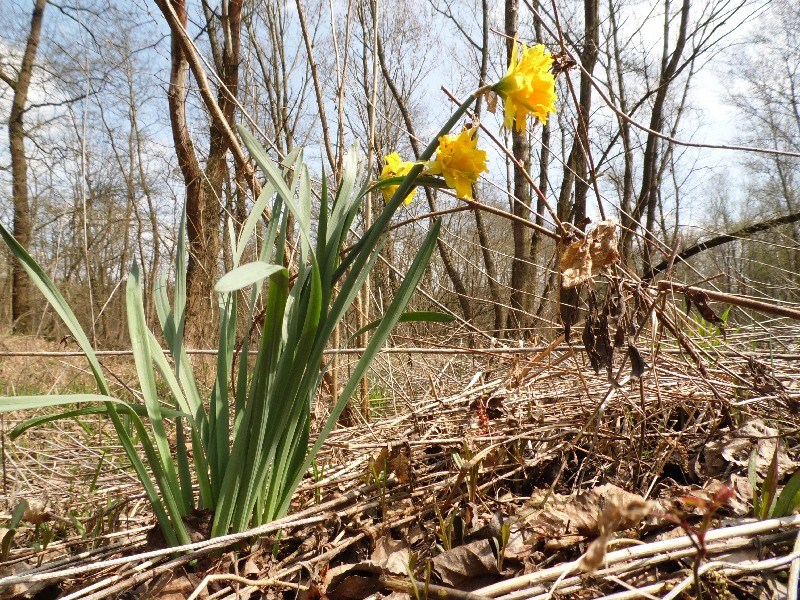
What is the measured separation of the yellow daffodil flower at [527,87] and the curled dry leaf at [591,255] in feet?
0.78

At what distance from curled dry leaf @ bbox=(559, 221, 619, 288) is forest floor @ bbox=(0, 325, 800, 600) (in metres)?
0.18

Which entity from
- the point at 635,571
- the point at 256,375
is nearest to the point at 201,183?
the point at 256,375

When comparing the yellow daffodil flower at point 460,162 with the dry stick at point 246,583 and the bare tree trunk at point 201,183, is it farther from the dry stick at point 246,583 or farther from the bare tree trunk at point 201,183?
the bare tree trunk at point 201,183

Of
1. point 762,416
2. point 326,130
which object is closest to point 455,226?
point 326,130

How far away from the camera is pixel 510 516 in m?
0.95

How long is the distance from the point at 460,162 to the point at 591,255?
31 centimetres

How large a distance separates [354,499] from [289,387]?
14.5 inches

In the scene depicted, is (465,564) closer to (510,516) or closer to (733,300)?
(510,516)

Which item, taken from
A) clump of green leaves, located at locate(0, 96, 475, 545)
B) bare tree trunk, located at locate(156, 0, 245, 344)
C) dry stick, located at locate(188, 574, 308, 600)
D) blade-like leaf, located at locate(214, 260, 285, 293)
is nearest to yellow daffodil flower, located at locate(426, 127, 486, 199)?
clump of green leaves, located at locate(0, 96, 475, 545)

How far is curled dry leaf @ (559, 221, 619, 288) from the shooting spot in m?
0.91

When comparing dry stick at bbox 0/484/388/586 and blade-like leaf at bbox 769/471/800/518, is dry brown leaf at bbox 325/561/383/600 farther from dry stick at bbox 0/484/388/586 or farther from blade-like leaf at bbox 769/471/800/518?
blade-like leaf at bbox 769/471/800/518

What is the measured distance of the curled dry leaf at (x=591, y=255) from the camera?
91 centimetres

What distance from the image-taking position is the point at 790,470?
1.00 metres

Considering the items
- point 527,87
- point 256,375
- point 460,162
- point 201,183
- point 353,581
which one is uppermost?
point 201,183
